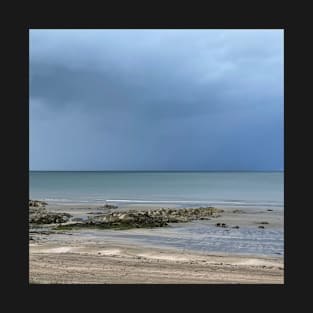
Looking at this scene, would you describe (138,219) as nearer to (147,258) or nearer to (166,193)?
(147,258)

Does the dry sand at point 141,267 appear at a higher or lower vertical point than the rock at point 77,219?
lower

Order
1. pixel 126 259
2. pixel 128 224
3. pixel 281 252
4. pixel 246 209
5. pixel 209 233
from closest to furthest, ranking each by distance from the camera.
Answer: pixel 126 259, pixel 281 252, pixel 209 233, pixel 128 224, pixel 246 209

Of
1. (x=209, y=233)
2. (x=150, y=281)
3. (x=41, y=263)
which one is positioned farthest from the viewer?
(x=209, y=233)

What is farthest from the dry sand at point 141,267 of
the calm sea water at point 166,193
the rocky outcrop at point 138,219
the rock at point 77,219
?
the calm sea water at point 166,193

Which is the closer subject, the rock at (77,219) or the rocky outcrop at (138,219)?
the rocky outcrop at (138,219)

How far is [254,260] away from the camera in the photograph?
56.6 feet

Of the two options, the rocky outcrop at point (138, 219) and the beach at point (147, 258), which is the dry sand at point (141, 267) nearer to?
the beach at point (147, 258)

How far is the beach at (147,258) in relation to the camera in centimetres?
1410

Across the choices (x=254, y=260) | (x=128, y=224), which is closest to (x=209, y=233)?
(x=128, y=224)

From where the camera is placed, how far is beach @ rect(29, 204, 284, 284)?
555 inches

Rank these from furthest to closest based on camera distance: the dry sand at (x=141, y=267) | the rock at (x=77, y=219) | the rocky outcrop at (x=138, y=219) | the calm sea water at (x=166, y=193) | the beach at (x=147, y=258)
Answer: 1. the calm sea water at (x=166, y=193)
2. the rock at (x=77, y=219)
3. the rocky outcrop at (x=138, y=219)
4. the beach at (x=147, y=258)
5. the dry sand at (x=141, y=267)

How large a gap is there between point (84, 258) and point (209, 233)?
9.57 m

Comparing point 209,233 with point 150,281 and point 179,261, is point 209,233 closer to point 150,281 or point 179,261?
point 179,261

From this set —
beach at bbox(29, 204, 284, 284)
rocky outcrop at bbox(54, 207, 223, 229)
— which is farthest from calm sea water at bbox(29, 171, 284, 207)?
beach at bbox(29, 204, 284, 284)
